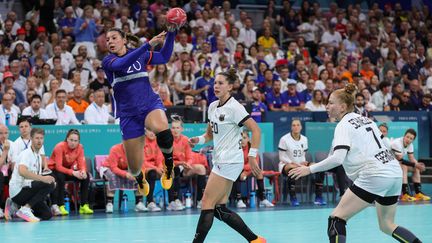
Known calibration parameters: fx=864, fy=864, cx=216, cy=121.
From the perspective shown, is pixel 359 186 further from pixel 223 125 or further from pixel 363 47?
pixel 363 47

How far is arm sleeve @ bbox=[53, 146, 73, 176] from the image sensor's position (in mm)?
16297

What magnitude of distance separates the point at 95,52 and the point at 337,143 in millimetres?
14460

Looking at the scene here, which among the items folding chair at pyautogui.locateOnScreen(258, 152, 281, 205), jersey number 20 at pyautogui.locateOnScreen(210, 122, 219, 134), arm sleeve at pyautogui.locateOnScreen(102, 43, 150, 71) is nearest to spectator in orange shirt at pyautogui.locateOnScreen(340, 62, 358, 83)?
folding chair at pyautogui.locateOnScreen(258, 152, 281, 205)

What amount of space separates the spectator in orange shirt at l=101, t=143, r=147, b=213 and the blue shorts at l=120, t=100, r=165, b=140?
587cm

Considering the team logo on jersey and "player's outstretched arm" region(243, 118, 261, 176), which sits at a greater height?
the team logo on jersey

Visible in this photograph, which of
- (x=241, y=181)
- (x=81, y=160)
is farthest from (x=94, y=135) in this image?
(x=241, y=181)

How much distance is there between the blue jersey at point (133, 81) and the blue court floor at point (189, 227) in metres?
2.44

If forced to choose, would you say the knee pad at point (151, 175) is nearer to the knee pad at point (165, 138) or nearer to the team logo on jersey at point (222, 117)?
the knee pad at point (165, 138)

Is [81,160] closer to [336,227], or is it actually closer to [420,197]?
[420,197]

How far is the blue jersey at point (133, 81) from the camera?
1038 centimetres

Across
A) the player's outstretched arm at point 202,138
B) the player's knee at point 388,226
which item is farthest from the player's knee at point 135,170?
the player's knee at point 388,226

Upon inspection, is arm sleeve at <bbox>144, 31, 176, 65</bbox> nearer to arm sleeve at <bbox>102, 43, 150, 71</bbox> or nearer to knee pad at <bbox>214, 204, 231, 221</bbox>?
arm sleeve at <bbox>102, 43, 150, 71</bbox>

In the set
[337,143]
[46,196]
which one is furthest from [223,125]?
[46,196]

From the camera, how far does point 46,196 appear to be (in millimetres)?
16016
